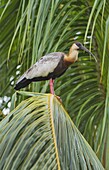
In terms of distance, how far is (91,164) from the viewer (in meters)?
2.02


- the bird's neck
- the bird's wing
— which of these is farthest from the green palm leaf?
the bird's neck

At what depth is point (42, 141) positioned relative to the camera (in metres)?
1.95

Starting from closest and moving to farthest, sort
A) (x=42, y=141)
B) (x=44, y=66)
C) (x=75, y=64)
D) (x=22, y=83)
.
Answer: (x=42, y=141)
(x=22, y=83)
(x=44, y=66)
(x=75, y=64)

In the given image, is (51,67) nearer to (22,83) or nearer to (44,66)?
(44,66)

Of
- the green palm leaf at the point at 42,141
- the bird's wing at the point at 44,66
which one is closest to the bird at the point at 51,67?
the bird's wing at the point at 44,66

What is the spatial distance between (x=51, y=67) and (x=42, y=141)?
1.06m

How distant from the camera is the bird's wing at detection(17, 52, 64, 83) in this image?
9.16 ft

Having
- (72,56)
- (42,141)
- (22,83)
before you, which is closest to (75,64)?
(72,56)

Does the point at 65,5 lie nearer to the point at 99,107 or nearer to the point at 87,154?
the point at 99,107

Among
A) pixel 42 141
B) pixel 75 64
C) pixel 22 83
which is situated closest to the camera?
pixel 42 141

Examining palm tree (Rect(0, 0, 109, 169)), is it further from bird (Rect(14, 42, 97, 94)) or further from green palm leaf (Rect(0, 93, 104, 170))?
green palm leaf (Rect(0, 93, 104, 170))

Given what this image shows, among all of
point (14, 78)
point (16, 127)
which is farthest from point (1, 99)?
point (16, 127)

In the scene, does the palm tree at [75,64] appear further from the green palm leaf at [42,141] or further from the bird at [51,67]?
the green palm leaf at [42,141]

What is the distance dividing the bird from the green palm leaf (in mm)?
653
